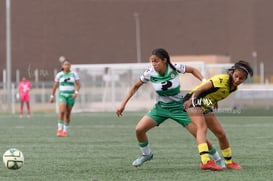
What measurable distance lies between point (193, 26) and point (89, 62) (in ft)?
28.0

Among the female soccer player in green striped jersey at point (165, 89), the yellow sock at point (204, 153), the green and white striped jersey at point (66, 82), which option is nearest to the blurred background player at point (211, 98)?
Result: the yellow sock at point (204, 153)

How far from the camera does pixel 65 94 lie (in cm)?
2134

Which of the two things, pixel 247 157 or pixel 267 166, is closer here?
pixel 267 166

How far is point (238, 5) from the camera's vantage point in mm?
60062

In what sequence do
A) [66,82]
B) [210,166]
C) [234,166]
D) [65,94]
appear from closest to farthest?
[210,166], [234,166], [65,94], [66,82]

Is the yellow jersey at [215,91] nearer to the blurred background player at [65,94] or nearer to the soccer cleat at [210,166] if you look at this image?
the soccer cleat at [210,166]

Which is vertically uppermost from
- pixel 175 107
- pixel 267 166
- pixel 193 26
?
pixel 193 26

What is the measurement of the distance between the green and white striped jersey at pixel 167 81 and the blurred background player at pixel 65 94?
9303mm

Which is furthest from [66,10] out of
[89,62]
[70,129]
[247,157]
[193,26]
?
[247,157]

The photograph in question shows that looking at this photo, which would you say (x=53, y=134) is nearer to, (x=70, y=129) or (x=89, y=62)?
(x=70, y=129)

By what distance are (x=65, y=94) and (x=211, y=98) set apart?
10.3 meters

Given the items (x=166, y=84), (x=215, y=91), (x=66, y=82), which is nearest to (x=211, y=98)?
(x=215, y=91)

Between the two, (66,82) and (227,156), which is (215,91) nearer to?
(227,156)

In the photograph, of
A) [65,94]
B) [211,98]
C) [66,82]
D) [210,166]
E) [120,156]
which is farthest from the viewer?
[66,82]
